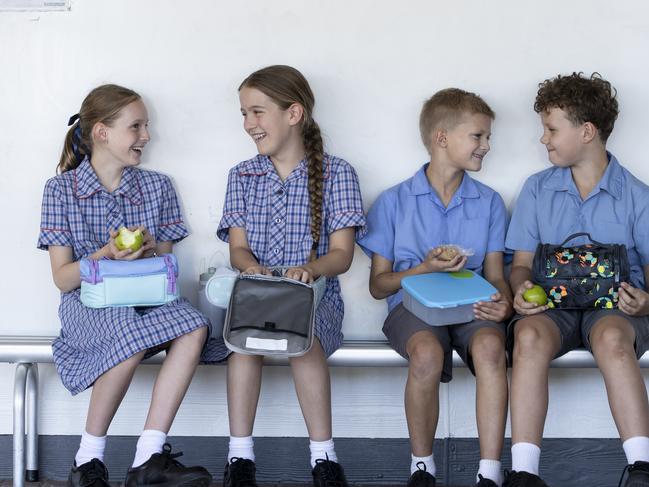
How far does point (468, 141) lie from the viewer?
10.7 feet

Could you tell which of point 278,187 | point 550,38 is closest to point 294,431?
point 278,187

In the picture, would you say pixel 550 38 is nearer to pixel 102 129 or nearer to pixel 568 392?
pixel 568 392

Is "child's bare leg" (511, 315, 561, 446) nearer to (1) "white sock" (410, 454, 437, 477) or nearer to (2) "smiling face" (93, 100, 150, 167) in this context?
(1) "white sock" (410, 454, 437, 477)

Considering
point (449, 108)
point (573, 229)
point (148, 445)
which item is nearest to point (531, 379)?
point (573, 229)

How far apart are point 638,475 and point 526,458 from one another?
0.29 meters

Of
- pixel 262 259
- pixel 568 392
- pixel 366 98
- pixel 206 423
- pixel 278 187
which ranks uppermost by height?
pixel 366 98

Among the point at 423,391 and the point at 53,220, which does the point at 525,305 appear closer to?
the point at 423,391

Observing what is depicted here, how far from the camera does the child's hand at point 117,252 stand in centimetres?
302

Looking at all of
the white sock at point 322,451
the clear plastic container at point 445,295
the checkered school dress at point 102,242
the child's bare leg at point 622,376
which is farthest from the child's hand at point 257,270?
the child's bare leg at point 622,376

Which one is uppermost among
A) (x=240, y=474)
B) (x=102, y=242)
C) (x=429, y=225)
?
(x=429, y=225)

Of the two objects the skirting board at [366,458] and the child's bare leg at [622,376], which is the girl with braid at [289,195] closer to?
the skirting board at [366,458]

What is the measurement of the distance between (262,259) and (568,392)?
109 centimetres

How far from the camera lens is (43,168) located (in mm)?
3408

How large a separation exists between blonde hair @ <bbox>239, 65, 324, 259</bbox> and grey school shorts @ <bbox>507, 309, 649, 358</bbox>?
710 millimetres
